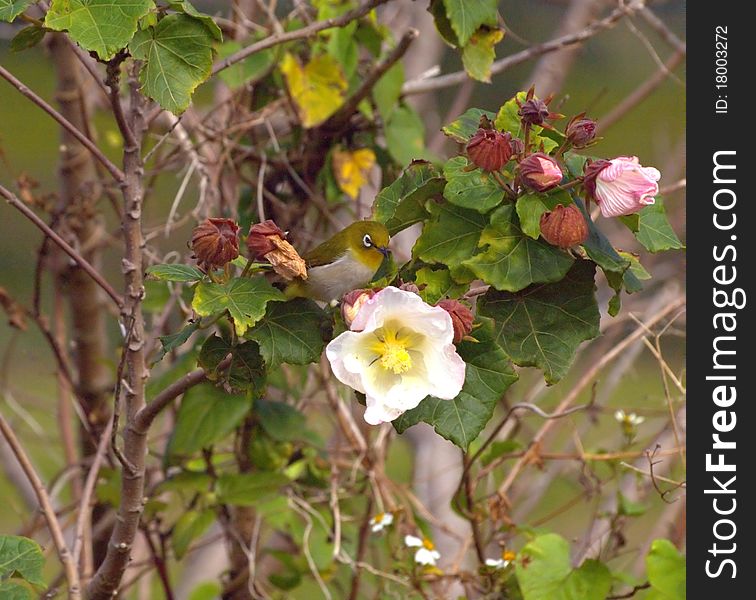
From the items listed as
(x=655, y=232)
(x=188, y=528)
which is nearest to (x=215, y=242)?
(x=655, y=232)

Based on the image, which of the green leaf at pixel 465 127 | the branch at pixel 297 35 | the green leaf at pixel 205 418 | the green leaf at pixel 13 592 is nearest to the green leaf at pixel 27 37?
the branch at pixel 297 35

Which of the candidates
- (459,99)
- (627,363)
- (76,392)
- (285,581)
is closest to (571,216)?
(285,581)

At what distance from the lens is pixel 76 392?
155cm

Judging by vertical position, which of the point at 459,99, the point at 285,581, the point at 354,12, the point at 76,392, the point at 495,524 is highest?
the point at 459,99

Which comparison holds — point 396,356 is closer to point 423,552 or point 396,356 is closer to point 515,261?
point 515,261

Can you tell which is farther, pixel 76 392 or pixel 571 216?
pixel 76 392

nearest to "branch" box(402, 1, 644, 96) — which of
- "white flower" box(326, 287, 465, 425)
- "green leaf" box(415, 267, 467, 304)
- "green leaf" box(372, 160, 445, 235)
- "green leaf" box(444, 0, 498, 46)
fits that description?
"green leaf" box(444, 0, 498, 46)

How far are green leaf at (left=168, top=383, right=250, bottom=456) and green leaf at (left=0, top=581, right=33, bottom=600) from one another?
51 centimetres

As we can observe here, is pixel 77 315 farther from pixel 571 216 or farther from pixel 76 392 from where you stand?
pixel 571 216

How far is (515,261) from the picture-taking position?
0.72m

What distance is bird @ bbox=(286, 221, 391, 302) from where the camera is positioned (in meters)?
0.87

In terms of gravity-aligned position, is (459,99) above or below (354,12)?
above
